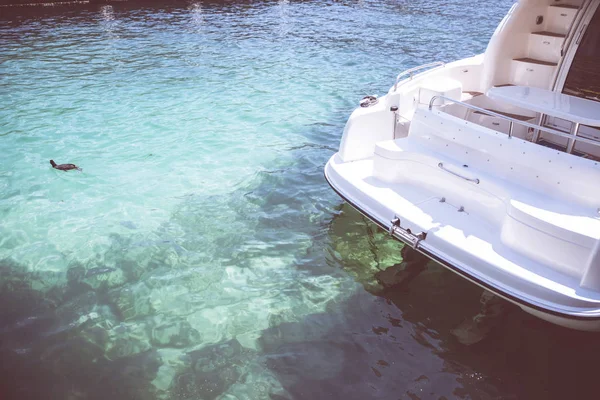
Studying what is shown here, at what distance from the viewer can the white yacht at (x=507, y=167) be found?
4203 mm

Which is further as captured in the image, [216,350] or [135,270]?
[135,270]

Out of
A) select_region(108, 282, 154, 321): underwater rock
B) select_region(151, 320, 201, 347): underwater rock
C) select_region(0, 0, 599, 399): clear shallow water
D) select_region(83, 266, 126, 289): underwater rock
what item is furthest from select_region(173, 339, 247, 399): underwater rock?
select_region(83, 266, 126, 289): underwater rock

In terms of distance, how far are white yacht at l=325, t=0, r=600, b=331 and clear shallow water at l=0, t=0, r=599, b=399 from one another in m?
0.89

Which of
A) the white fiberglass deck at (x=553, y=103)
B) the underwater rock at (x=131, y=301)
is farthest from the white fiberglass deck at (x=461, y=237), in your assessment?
the underwater rock at (x=131, y=301)

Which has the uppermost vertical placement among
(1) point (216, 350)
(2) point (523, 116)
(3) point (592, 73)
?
(3) point (592, 73)

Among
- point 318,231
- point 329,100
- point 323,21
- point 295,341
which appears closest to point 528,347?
point 295,341

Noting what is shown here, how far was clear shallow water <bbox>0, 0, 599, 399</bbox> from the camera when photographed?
15.0ft

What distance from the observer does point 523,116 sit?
6.60m

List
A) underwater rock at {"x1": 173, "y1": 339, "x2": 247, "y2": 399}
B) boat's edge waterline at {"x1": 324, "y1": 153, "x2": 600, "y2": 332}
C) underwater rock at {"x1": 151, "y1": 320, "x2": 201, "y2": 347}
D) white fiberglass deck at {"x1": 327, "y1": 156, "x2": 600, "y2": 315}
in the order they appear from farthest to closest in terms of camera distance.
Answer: underwater rock at {"x1": 151, "y1": 320, "x2": 201, "y2": 347} < underwater rock at {"x1": 173, "y1": 339, "x2": 247, "y2": 399} < white fiberglass deck at {"x1": 327, "y1": 156, "x2": 600, "y2": 315} < boat's edge waterline at {"x1": 324, "y1": 153, "x2": 600, "y2": 332}

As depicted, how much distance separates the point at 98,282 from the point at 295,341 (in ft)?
8.95

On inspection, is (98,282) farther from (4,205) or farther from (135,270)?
(4,205)

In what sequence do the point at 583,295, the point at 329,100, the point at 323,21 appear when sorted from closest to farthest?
the point at 583,295 < the point at 329,100 < the point at 323,21

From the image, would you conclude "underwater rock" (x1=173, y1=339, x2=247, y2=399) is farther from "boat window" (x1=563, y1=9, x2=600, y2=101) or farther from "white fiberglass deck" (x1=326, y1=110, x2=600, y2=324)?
"boat window" (x1=563, y1=9, x2=600, y2=101)

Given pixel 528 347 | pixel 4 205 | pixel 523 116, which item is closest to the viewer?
pixel 528 347
